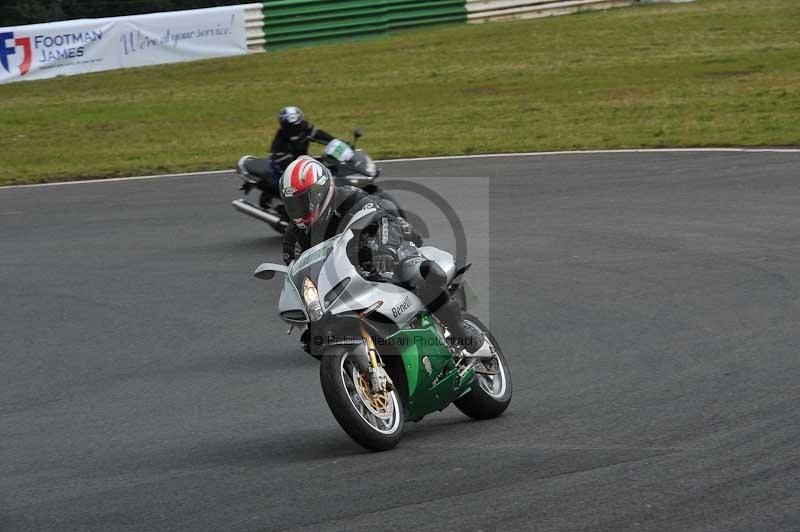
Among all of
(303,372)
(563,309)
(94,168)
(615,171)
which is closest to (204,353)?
(303,372)

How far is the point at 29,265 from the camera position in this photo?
42.3 feet

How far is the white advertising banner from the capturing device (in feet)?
90.0

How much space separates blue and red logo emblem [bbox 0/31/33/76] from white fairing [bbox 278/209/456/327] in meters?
21.9

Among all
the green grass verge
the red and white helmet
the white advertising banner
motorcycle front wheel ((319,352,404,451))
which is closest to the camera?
motorcycle front wheel ((319,352,404,451))

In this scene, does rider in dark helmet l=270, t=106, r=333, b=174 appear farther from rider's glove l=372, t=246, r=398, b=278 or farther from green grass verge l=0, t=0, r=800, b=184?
rider's glove l=372, t=246, r=398, b=278

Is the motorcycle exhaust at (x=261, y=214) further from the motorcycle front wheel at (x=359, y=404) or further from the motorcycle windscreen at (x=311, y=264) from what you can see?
the motorcycle front wheel at (x=359, y=404)

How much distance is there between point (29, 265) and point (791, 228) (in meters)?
7.65

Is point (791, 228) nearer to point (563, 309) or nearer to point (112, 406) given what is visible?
point (563, 309)

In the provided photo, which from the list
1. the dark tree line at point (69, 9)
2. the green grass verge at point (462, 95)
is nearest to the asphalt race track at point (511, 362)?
the green grass verge at point (462, 95)

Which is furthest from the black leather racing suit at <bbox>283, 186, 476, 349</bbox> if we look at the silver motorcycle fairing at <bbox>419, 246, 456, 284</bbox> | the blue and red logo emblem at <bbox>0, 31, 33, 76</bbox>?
the blue and red logo emblem at <bbox>0, 31, 33, 76</bbox>

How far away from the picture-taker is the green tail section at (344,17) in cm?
3084

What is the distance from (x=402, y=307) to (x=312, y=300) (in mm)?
491

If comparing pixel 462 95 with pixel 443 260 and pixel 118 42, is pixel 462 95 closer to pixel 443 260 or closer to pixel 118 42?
pixel 118 42

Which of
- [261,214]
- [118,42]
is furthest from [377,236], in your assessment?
[118,42]
